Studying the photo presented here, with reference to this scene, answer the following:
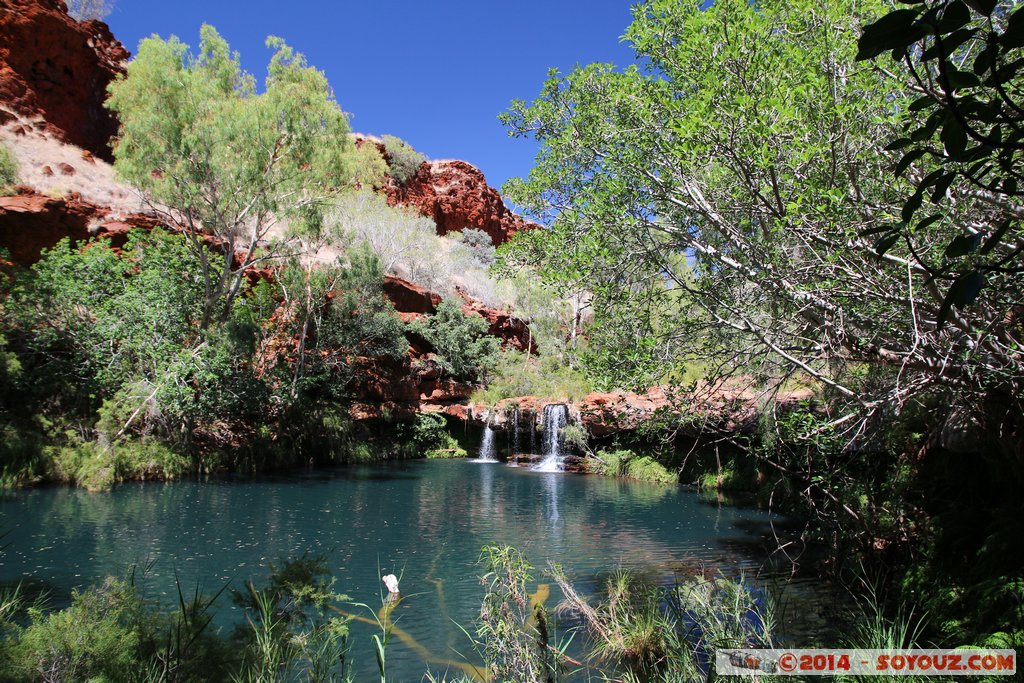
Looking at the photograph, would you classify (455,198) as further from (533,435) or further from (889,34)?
(889,34)

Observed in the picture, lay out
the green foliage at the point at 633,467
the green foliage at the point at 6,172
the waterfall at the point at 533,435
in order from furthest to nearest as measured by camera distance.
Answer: the waterfall at the point at 533,435 < the green foliage at the point at 633,467 < the green foliage at the point at 6,172

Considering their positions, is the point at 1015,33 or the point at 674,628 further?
the point at 674,628

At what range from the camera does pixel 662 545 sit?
1096cm

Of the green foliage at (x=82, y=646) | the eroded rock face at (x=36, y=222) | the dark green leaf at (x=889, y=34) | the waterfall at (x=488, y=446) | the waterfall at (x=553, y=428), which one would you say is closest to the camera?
the dark green leaf at (x=889, y=34)

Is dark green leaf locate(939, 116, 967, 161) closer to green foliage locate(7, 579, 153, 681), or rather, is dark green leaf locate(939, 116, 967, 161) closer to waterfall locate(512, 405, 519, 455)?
green foliage locate(7, 579, 153, 681)

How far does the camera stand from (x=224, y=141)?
1722cm

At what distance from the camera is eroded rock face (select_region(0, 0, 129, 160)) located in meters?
28.1

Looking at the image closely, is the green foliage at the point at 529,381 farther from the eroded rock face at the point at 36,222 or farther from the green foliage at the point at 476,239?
the green foliage at the point at 476,239

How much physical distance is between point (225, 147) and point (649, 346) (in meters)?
15.8

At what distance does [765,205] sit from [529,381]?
2345 centimetres

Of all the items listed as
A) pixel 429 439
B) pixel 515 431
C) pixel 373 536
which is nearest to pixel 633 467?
pixel 515 431

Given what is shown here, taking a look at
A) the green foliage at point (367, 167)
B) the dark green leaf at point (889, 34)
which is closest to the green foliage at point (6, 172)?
the green foliage at point (367, 167)

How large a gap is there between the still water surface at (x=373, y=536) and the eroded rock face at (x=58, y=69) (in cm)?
Answer: 2420

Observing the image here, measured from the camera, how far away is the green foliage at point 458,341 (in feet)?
96.7
